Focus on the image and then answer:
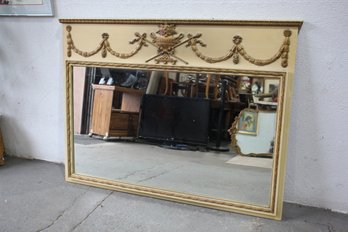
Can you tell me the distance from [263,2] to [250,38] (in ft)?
0.70

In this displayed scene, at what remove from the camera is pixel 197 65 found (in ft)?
4.18

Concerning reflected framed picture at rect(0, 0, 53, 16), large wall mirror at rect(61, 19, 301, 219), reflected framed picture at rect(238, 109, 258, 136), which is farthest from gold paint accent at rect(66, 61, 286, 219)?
reflected framed picture at rect(0, 0, 53, 16)

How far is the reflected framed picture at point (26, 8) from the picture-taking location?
1642 mm

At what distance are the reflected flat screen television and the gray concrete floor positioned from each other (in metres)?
0.30

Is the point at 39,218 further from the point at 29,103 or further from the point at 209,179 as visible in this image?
the point at 29,103

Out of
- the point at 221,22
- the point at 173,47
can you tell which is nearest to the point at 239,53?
the point at 221,22

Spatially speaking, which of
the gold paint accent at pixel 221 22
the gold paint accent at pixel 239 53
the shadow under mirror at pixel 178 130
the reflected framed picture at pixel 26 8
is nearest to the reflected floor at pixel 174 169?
the shadow under mirror at pixel 178 130

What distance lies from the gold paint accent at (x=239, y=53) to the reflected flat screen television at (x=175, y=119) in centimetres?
21

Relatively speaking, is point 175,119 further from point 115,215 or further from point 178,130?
point 115,215

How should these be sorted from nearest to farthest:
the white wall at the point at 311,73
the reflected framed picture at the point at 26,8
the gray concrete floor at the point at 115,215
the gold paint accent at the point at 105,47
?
the gray concrete floor at the point at 115,215 → the white wall at the point at 311,73 → the gold paint accent at the point at 105,47 → the reflected framed picture at the point at 26,8

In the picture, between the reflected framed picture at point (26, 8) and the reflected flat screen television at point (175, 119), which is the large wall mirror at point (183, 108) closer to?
the reflected flat screen television at point (175, 119)

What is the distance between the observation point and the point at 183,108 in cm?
139

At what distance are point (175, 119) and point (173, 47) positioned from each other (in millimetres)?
328

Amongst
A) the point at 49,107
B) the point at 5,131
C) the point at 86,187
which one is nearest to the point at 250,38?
the point at 86,187
